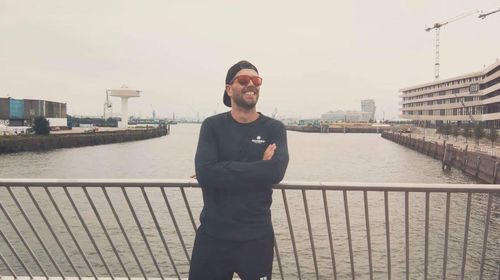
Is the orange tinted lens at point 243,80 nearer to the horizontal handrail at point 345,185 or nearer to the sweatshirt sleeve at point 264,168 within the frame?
the sweatshirt sleeve at point 264,168

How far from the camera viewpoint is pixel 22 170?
41.4 m

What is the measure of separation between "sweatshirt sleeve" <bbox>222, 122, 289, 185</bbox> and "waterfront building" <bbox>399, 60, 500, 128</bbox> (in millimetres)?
97142

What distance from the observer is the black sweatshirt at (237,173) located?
348cm

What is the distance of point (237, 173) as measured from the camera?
3439 millimetres

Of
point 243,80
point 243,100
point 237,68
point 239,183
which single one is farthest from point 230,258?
point 237,68

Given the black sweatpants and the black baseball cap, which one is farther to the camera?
the black baseball cap

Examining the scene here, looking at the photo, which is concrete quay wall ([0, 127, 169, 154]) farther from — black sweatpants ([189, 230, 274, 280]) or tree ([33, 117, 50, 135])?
black sweatpants ([189, 230, 274, 280])

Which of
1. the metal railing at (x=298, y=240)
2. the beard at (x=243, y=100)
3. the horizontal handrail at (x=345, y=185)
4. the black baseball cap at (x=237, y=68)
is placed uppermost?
the black baseball cap at (x=237, y=68)

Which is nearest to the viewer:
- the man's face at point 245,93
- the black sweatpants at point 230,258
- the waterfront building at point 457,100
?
the black sweatpants at point 230,258

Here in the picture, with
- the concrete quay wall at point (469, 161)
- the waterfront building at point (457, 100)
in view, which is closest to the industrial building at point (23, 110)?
the concrete quay wall at point (469, 161)

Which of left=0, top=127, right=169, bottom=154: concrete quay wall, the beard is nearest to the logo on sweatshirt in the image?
the beard

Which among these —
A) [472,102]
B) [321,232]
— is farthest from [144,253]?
[472,102]

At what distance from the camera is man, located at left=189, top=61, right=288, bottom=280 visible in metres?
3.50

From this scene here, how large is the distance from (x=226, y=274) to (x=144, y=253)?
1422cm
